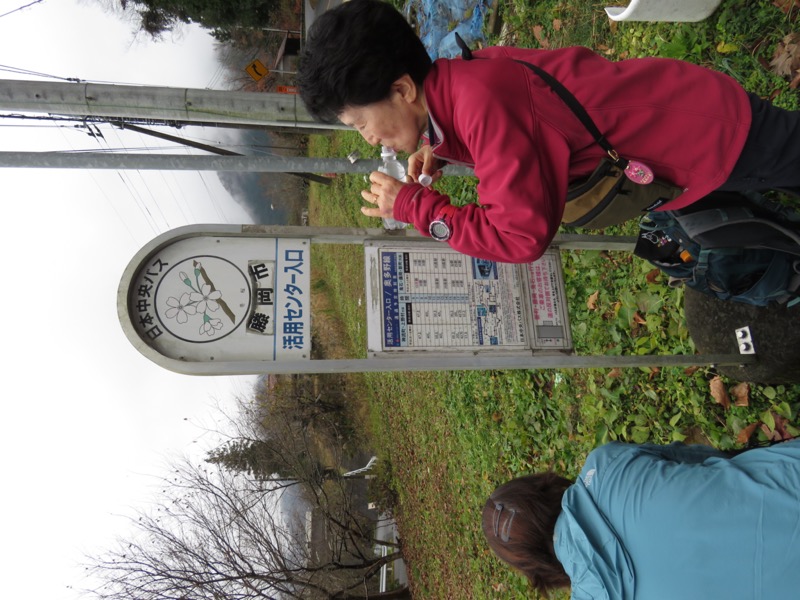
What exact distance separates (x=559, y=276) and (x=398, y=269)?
94 centimetres

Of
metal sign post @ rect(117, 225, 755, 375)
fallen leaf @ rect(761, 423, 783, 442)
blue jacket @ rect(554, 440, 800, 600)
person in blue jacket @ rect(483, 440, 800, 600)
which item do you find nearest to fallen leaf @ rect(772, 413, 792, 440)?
fallen leaf @ rect(761, 423, 783, 442)

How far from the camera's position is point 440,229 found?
1919 millimetres

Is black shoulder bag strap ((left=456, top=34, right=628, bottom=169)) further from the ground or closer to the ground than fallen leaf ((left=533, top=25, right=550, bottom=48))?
closer to the ground

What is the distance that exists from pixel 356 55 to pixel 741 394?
307 centimetres

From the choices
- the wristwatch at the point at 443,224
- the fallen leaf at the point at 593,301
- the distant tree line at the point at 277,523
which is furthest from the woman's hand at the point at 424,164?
the distant tree line at the point at 277,523

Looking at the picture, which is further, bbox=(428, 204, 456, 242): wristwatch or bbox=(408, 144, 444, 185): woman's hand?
bbox=(408, 144, 444, 185): woman's hand

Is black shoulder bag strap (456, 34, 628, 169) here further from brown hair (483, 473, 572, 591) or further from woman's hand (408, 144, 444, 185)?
brown hair (483, 473, 572, 591)

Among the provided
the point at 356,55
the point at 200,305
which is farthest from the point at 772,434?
the point at 200,305

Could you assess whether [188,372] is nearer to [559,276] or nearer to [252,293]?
[252,293]

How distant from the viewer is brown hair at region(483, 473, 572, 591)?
77.6 inches

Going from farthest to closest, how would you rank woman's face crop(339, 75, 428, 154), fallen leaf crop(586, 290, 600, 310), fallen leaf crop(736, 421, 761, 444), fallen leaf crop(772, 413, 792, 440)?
fallen leaf crop(586, 290, 600, 310), fallen leaf crop(736, 421, 761, 444), fallen leaf crop(772, 413, 792, 440), woman's face crop(339, 75, 428, 154)

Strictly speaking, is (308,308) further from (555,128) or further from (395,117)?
(555,128)

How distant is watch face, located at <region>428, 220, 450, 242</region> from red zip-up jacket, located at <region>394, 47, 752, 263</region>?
5cm

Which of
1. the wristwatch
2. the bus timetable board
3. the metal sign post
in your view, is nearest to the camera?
the wristwatch
